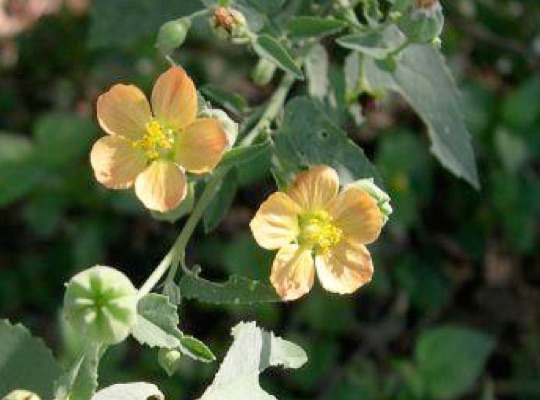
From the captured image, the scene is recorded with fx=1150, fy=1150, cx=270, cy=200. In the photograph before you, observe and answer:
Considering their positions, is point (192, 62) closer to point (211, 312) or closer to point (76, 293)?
point (211, 312)

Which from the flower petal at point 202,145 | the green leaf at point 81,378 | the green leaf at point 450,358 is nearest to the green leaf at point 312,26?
the flower petal at point 202,145

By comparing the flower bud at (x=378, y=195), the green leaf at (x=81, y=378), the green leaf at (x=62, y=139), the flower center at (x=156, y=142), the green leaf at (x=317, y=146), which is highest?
the flower center at (x=156, y=142)

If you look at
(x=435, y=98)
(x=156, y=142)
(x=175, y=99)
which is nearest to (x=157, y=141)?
(x=156, y=142)

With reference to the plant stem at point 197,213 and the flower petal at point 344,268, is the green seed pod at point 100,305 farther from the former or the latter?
the flower petal at point 344,268

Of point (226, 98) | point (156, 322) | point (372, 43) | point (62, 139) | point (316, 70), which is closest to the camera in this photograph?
point (156, 322)

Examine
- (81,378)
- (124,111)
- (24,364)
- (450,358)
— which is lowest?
(450,358)

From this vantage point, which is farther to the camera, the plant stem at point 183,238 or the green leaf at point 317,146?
the green leaf at point 317,146

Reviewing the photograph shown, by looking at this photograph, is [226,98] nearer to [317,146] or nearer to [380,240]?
[317,146]

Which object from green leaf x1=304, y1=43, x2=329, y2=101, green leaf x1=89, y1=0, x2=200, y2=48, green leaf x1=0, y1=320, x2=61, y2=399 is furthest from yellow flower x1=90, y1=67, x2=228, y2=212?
green leaf x1=89, y1=0, x2=200, y2=48
